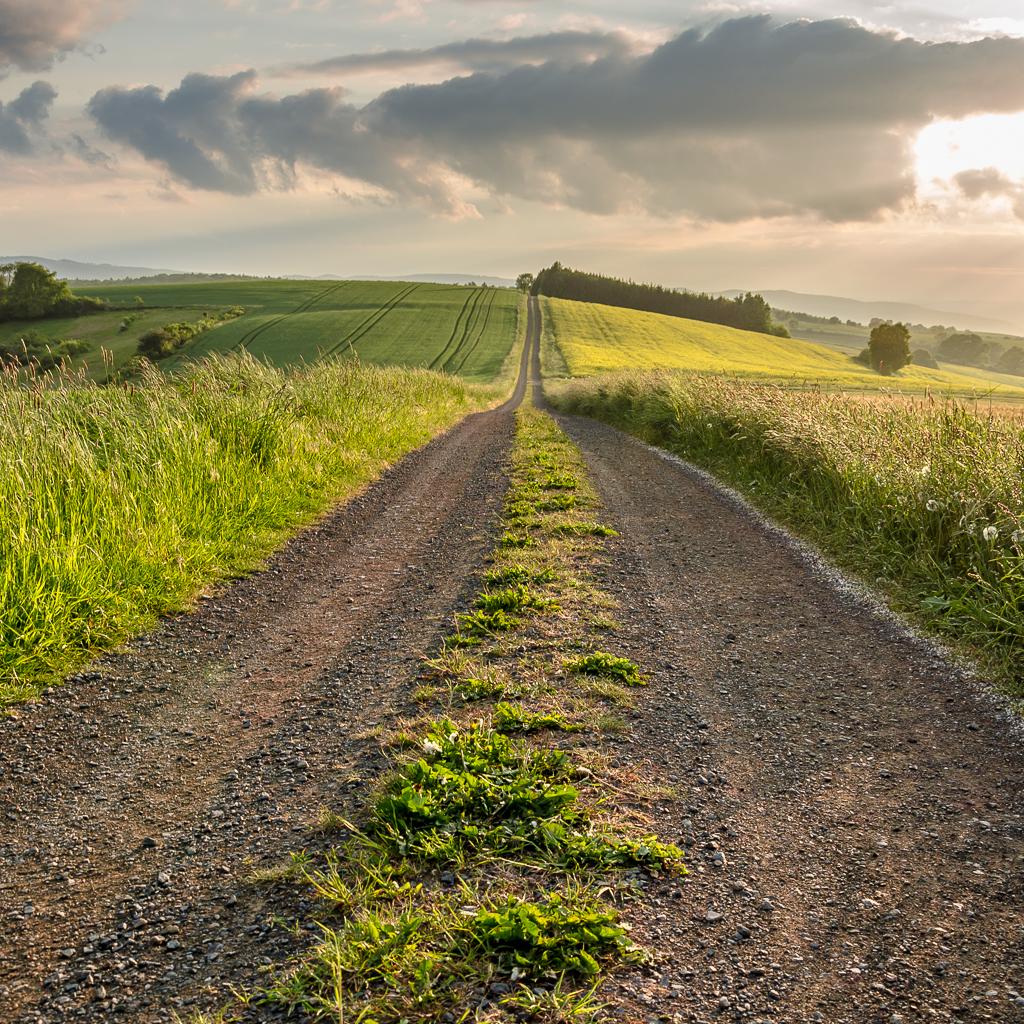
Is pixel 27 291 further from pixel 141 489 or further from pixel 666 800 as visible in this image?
pixel 666 800

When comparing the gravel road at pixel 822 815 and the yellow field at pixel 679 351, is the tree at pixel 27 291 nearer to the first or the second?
the yellow field at pixel 679 351

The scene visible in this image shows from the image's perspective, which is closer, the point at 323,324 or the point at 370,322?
the point at 323,324

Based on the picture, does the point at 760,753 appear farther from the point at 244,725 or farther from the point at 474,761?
the point at 244,725

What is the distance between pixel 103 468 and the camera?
8461 mm

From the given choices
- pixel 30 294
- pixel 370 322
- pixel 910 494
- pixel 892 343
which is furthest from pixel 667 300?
pixel 910 494

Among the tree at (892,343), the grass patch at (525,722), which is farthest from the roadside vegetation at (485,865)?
the tree at (892,343)

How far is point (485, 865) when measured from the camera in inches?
133

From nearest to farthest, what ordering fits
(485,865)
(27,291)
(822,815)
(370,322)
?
(485,865), (822,815), (27,291), (370,322)

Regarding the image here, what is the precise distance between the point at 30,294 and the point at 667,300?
90.1 metres

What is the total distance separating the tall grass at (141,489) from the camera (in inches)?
231

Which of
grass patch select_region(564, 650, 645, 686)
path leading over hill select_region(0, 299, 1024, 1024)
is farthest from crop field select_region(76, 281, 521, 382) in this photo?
grass patch select_region(564, 650, 645, 686)

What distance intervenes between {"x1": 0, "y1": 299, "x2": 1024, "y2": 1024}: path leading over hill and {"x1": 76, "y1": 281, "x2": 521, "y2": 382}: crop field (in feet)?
143

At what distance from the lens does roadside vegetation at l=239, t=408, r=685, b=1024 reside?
2682 mm

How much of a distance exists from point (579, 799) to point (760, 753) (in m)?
1.41
